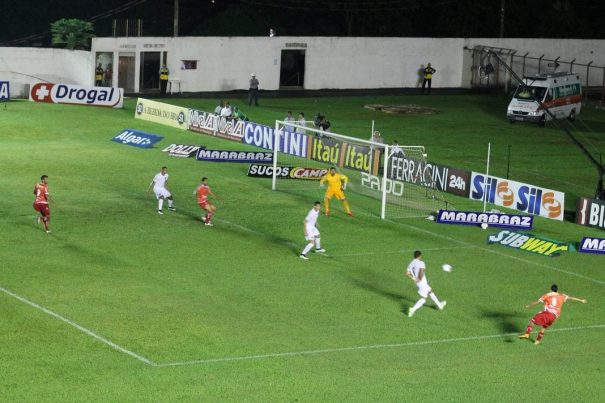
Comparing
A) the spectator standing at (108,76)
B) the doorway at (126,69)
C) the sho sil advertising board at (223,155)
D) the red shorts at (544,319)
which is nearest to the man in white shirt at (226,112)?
the sho sil advertising board at (223,155)

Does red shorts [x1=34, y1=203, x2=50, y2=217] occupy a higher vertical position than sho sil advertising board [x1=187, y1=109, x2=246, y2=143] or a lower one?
lower

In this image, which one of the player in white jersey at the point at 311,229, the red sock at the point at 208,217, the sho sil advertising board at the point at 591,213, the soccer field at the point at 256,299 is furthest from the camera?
the sho sil advertising board at the point at 591,213

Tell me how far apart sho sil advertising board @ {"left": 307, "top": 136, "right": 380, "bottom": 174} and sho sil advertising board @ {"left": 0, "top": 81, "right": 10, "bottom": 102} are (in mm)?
26214

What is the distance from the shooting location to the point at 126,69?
78.4 m

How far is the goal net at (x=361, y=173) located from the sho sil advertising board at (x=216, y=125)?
6.90 m

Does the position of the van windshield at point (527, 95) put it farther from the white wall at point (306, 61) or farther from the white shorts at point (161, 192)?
the white shorts at point (161, 192)

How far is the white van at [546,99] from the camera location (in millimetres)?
72500

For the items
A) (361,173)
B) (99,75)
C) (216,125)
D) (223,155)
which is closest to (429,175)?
(361,173)

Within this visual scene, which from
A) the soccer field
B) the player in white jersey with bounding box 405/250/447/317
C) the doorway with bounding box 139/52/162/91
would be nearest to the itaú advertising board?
the doorway with bounding box 139/52/162/91

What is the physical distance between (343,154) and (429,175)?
3.97 m

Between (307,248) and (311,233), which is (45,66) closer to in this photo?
(307,248)

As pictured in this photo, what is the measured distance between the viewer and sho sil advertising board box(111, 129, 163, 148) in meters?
59.2

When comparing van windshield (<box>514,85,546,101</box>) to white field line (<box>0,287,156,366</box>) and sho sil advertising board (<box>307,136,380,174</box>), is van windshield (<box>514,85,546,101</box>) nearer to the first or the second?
sho sil advertising board (<box>307,136,380,174</box>)

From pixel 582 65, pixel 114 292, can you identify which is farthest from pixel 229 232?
pixel 582 65
